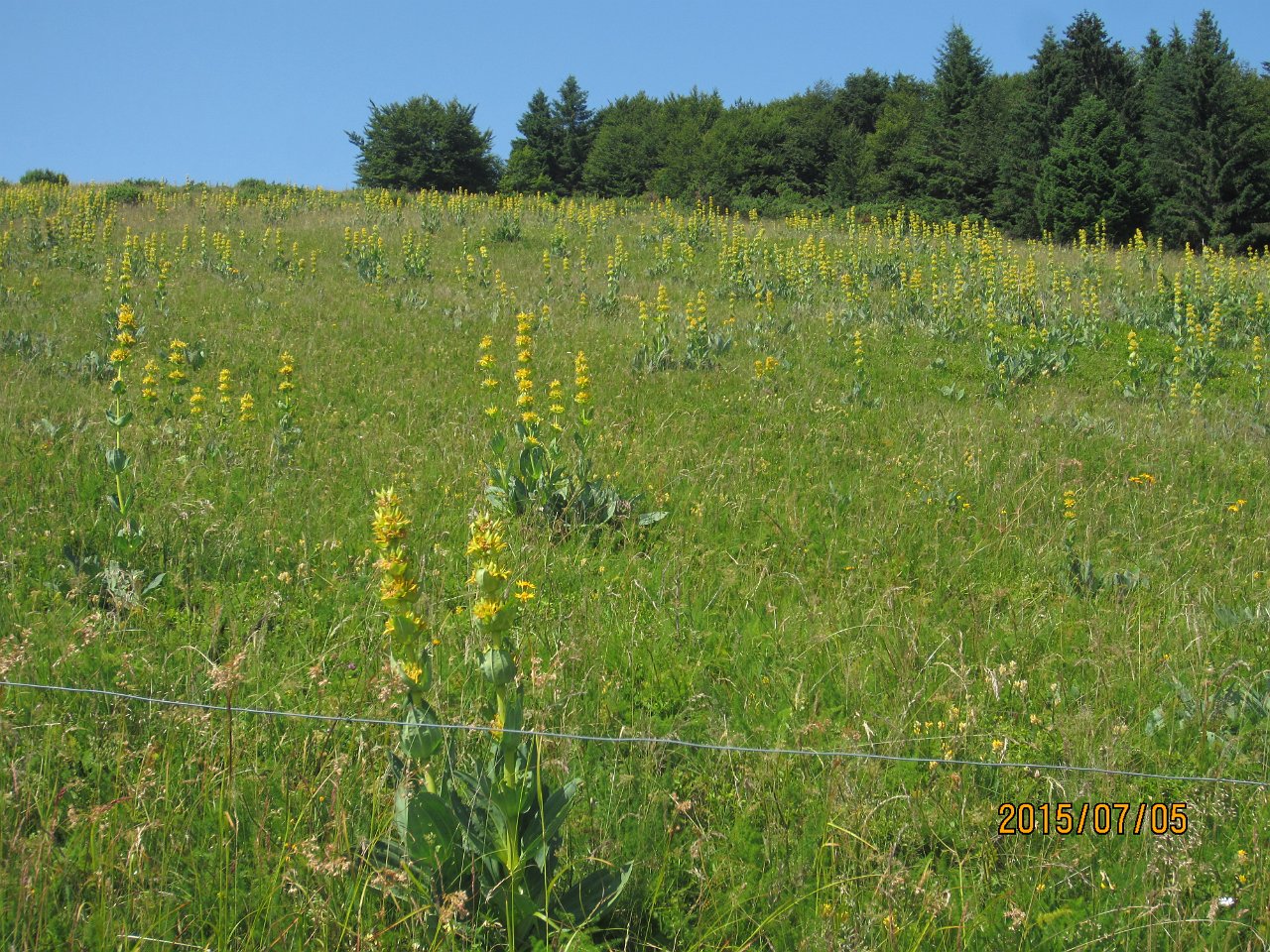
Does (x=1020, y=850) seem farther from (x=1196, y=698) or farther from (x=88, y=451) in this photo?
(x=88, y=451)

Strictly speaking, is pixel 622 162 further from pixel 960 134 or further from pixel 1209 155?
pixel 1209 155

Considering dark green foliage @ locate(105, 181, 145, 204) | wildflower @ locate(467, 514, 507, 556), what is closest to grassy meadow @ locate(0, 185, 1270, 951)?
wildflower @ locate(467, 514, 507, 556)

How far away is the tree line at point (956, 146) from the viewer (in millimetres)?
26969

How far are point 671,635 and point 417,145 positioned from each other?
42704 mm

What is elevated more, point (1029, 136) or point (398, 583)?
point (1029, 136)

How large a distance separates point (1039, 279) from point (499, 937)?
15343 millimetres

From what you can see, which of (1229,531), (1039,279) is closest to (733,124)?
(1039,279)

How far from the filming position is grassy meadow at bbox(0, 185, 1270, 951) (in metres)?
2.06

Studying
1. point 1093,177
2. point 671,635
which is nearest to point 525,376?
point 671,635

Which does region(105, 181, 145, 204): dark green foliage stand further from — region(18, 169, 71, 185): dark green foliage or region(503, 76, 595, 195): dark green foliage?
region(503, 76, 595, 195): dark green foliage
